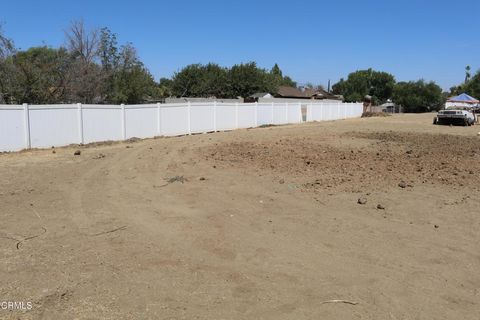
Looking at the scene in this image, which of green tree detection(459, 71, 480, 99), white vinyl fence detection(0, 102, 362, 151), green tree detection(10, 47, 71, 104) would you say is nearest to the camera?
white vinyl fence detection(0, 102, 362, 151)

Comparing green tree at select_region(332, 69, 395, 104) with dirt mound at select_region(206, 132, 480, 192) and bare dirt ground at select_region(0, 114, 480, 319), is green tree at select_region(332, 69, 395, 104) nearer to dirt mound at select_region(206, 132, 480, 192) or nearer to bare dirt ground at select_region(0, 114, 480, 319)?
dirt mound at select_region(206, 132, 480, 192)

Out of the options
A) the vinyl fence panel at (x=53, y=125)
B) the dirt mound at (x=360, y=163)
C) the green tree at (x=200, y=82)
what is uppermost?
the green tree at (x=200, y=82)

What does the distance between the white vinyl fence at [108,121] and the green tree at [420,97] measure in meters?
62.5

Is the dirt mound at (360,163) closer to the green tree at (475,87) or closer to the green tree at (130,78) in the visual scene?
the green tree at (130,78)

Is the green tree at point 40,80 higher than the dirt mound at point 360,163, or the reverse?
the green tree at point 40,80

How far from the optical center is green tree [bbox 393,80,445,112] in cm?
8688

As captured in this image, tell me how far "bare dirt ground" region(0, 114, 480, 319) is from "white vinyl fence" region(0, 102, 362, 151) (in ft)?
16.6

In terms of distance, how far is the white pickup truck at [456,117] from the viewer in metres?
37.8

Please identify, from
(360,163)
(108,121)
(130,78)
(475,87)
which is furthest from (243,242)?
(475,87)

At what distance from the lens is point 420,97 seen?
3430 inches

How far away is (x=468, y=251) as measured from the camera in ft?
19.7

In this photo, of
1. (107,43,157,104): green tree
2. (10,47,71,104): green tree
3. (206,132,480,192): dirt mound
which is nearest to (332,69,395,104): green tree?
(107,43,157,104): green tree

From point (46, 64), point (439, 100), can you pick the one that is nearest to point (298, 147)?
point (46, 64)

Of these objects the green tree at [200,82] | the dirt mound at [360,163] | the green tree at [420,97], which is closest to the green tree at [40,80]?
the dirt mound at [360,163]
